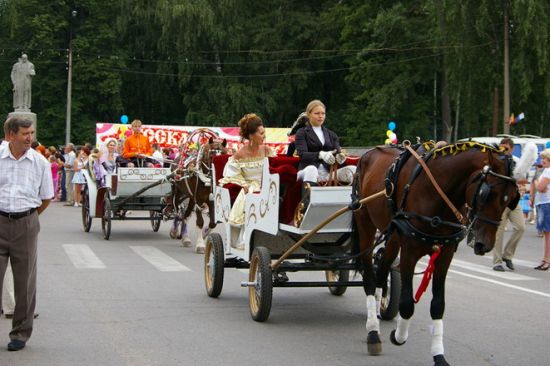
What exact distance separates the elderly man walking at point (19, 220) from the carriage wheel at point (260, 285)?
2260 mm

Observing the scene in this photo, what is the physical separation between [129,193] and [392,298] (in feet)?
33.0

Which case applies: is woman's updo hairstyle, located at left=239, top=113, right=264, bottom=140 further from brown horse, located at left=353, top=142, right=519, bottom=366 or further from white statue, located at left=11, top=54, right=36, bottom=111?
white statue, located at left=11, top=54, right=36, bottom=111

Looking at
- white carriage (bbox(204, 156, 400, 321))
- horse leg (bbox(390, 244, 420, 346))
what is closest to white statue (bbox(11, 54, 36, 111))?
white carriage (bbox(204, 156, 400, 321))

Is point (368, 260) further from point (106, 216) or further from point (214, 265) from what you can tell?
point (106, 216)

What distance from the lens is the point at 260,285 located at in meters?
9.25

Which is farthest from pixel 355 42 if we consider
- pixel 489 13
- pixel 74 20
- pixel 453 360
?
pixel 453 360

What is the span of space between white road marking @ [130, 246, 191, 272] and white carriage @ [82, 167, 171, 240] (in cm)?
157

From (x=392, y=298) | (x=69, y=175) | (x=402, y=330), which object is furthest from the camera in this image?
(x=69, y=175)

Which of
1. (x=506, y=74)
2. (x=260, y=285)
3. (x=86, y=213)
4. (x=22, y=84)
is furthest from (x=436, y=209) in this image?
(x=506, y=74)

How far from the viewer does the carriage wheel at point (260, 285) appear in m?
9.18

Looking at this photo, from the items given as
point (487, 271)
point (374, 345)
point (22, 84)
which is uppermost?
point (22, 84)

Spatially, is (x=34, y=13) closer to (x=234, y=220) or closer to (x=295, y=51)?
(x=295, y=51)

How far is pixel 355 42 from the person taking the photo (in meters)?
56.2

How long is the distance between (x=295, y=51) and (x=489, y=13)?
54.7 ft
